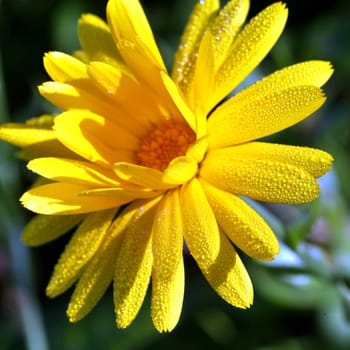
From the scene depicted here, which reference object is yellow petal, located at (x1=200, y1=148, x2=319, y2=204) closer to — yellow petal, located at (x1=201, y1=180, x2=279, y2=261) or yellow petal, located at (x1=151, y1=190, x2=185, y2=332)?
yellow petal, located at (x1=201, y1=180, x2=279, y2=261)

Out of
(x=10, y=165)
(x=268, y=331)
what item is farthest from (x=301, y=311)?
(x=10, y=165)

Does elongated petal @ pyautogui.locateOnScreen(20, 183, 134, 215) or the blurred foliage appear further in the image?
the blurred foliage

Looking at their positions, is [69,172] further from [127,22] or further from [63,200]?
[127,22]

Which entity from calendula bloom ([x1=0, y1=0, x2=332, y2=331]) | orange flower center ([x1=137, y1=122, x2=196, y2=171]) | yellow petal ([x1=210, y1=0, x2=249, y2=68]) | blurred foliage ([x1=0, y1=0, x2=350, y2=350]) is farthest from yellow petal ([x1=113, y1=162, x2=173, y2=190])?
blurred foliage ([x1=0, y1=0, x2=350, y2=350])

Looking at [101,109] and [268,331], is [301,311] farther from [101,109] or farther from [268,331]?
[101,109]

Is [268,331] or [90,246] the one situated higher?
[90,246]
